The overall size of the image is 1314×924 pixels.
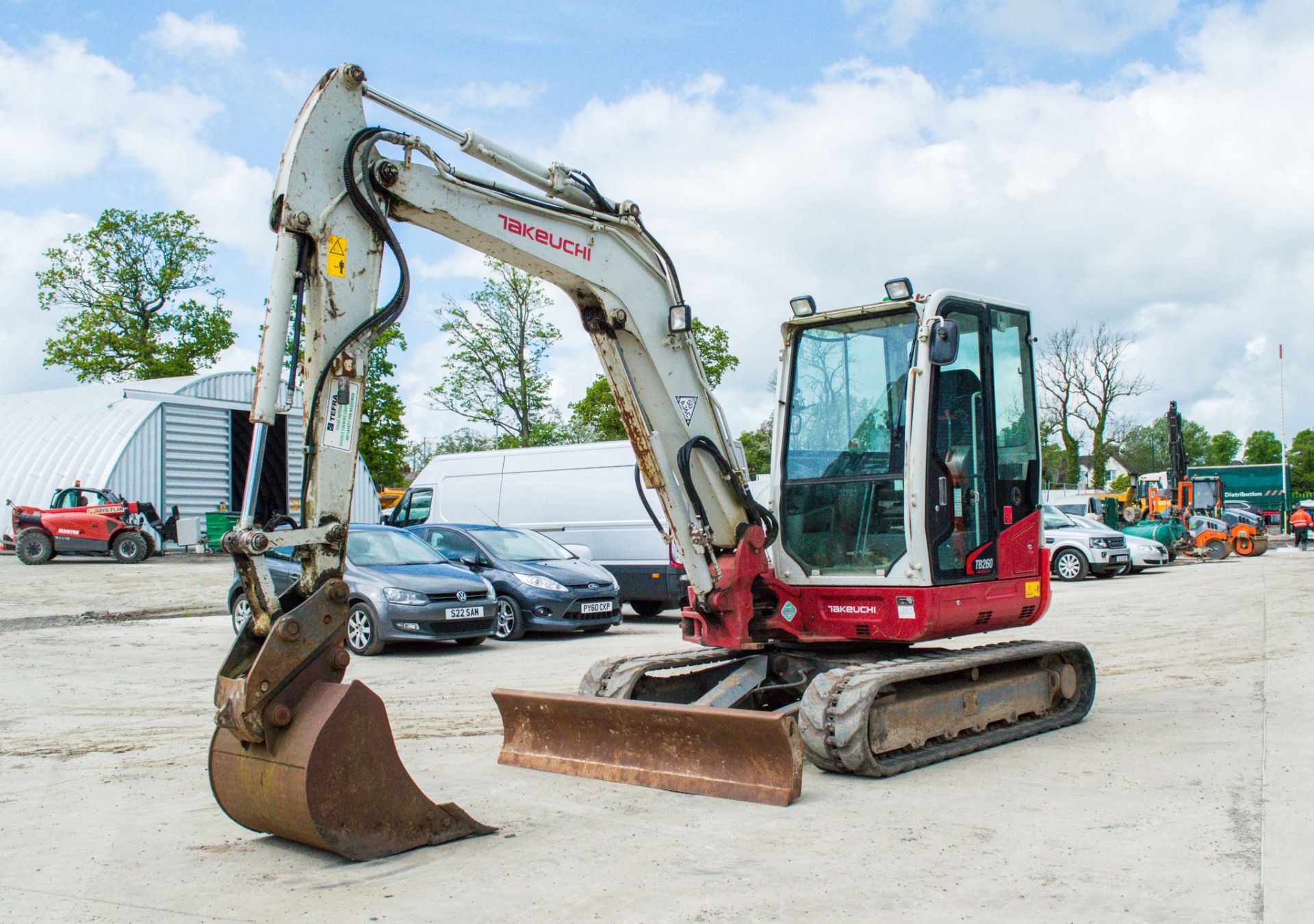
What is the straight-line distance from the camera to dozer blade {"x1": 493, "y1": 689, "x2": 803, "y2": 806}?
232 inches

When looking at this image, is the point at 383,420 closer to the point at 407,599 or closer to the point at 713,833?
the point at 407,599

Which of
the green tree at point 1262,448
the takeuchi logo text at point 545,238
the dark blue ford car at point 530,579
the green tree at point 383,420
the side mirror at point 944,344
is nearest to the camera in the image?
the takeuchi logo text at point 545,238

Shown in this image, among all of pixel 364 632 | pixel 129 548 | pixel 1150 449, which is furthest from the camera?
pixel 1150 449

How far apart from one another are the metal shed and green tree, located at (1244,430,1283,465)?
12085 cm

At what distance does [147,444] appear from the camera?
3052cm

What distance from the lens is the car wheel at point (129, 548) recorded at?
89.2ft

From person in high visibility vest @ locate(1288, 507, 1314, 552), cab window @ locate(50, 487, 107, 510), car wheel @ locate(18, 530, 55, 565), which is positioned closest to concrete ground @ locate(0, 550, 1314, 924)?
car wheel @ locate(18, 530, 55, 565)

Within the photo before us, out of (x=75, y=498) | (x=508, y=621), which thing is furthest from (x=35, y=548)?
(x=508, y=621)

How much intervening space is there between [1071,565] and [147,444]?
23.8 m

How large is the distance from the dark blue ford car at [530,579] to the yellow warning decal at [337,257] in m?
8.90

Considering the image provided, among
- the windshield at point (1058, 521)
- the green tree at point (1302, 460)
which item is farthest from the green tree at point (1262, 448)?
the windshield at point (1058, 521)

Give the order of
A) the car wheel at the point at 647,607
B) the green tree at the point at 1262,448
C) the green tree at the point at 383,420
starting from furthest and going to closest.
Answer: the green tree at the point at 1262,448
the green tree at the point at 383,420
the car wheel at the point at 647,607

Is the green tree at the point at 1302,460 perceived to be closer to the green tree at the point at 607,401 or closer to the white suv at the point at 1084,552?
the green tree at the point at 607,401

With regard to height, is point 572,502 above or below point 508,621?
above
